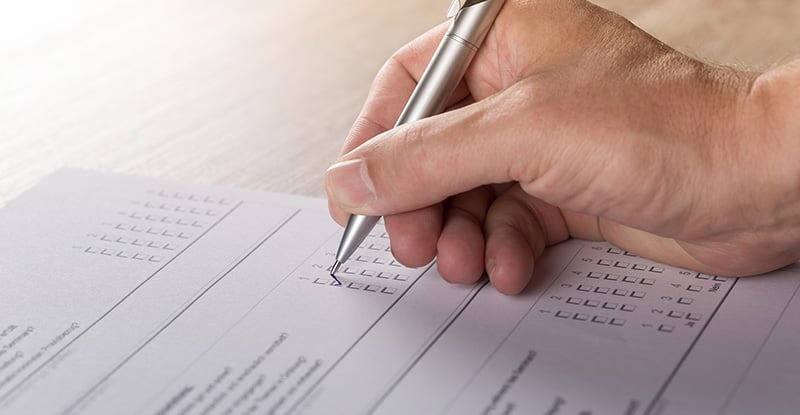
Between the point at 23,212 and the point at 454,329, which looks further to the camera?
the point at 23,212

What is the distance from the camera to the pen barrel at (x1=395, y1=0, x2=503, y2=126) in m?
0.73

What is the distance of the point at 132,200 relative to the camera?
84 centimetres

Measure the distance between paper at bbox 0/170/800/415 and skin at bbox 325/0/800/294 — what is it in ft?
0.08

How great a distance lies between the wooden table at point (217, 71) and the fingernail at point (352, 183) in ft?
0.64

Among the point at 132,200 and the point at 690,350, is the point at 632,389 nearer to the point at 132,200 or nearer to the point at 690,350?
the point at 690,350

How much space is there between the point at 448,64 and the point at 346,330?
21 centimetres

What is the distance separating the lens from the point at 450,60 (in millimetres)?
743

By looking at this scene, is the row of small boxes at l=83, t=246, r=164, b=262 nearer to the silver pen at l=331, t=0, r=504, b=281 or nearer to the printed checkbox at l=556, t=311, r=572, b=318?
the silver pen at l=331, t=0, r=504, b=281

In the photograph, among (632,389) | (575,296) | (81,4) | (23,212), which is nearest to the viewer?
(632,389)

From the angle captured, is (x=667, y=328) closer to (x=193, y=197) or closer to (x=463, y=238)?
(x=463, y=238)

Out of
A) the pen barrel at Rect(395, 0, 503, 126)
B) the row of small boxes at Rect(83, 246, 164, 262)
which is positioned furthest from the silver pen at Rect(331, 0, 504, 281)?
the row of small boxes at Rect(83, 246, 164, 262)

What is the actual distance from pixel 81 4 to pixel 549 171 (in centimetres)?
97

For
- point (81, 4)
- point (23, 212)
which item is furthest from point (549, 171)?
point (81, 4)

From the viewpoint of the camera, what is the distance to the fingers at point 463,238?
0.68 metres
